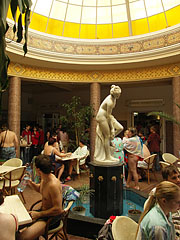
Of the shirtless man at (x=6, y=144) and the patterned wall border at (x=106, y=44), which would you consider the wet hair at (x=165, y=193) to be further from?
the patterned wall border at (x=106, y=44)

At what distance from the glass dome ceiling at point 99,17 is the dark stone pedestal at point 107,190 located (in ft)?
23.9

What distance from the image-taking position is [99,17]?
977 cm

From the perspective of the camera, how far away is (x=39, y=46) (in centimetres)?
859

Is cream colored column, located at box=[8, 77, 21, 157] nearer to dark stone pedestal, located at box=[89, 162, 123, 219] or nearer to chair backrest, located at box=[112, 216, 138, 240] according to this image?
dark stone pedestal, located at box=[89, 162, 123, 219]

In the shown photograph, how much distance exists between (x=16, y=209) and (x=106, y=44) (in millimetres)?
8375

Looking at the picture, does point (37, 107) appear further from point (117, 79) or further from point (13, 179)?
point (13, 179)

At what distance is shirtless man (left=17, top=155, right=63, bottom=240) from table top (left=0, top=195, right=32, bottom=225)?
17cm

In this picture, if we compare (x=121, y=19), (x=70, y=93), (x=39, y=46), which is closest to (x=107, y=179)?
(x=39, y=46)

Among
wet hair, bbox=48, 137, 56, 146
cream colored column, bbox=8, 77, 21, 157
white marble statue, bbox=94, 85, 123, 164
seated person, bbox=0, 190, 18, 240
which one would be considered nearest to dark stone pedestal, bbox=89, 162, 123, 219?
white marble statue, bbox=94, 85, 123, 164

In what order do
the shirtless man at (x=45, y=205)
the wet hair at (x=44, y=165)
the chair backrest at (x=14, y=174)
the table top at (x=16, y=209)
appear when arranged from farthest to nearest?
the chair backrest at (x=14, y=174), the wet hair at (x=44, y=165), the shirtless man at (x=45, y=205), the table top at (x=16, y=209)

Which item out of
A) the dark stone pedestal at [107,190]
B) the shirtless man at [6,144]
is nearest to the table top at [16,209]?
the dark stone pedestal at [107,190]

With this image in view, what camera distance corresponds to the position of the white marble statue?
13.8 ft

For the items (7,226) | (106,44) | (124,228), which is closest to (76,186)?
(124,228)

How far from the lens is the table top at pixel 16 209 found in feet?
7.56
